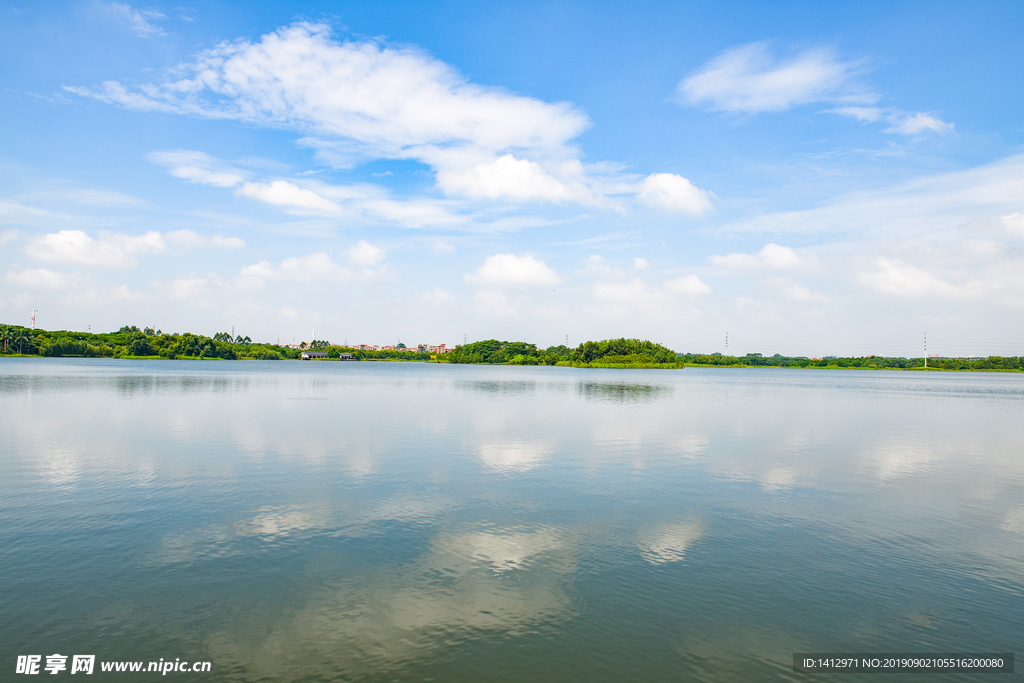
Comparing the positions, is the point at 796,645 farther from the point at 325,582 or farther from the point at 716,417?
the point at 716,417

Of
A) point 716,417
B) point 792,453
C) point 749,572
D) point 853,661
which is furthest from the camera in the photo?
point 716,417

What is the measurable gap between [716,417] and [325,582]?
1361 inches

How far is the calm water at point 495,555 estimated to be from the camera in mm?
8055

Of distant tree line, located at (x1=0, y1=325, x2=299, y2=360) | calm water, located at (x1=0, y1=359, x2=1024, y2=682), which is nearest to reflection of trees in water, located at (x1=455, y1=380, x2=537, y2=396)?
calm water, located at (x1=0, y1=359, x2=1024, y2=682)

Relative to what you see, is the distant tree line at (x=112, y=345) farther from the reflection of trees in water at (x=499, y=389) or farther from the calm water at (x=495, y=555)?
the calm water at (x=495, y=555)

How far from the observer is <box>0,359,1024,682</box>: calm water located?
8.05 meters

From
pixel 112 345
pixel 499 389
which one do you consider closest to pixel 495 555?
pixel 499 389

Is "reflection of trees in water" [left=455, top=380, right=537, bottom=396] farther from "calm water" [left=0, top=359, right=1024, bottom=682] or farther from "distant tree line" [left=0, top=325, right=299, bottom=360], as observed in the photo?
"distant tree line" [left=0, top=325, right=299, bottom=360]

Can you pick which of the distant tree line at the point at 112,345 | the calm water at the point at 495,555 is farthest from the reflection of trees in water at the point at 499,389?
the distant tree line at the point at 112,345

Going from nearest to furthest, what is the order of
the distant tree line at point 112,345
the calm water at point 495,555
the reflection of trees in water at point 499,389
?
the calm water at point 495,555 → the reflection of trees in water at point 499,389 → the distant tree line at point 112,345

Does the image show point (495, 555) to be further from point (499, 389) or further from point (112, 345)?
point (112, 345)

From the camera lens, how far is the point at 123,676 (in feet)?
23.9

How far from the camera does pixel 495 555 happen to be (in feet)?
38.0

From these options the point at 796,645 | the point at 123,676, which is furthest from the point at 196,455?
the point at 796,645
